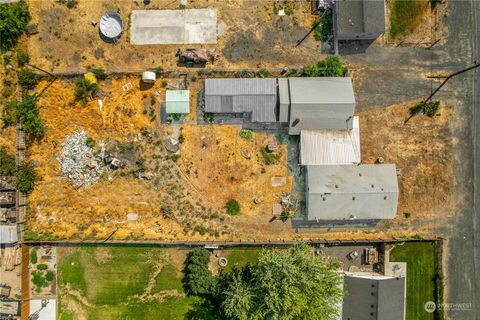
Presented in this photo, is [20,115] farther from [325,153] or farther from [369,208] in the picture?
[369,208]

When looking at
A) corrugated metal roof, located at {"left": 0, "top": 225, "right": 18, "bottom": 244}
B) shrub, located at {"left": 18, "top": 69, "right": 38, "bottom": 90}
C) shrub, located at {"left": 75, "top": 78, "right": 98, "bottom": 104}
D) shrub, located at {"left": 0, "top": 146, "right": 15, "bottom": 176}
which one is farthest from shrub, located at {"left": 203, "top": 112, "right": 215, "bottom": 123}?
corrugated metal roof, located at {"left": 0, "top": 225, "right": 18, "bottom": 244}

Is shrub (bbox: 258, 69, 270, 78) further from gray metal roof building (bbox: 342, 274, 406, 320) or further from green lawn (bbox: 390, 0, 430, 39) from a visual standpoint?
gray metal roof building (bbox: 342, 274, 406, 320)

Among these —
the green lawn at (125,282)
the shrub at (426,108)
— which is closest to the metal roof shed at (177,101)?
the green lawn at (125,282)

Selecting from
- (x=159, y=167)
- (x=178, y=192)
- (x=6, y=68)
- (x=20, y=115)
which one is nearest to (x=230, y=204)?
(x=178, y=192)

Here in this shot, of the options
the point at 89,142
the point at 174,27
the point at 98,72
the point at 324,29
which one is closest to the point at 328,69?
the point at 324,29

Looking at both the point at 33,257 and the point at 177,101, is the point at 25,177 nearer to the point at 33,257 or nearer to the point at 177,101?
the point at 33,257
